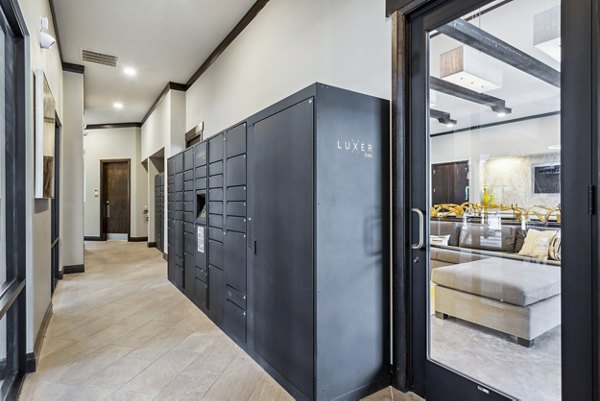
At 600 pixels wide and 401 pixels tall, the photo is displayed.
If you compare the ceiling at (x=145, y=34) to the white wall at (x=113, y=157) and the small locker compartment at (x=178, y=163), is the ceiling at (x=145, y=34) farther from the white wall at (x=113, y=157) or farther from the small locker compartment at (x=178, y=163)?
the white wall at (x=113, y=157)

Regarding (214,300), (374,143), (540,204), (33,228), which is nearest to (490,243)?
(540,204)

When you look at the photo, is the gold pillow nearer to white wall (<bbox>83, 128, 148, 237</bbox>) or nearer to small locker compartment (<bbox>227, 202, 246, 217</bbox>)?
small locker compartment (<bbox>227, 202, 246, 217</bbox>)

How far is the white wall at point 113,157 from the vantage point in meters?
9.23

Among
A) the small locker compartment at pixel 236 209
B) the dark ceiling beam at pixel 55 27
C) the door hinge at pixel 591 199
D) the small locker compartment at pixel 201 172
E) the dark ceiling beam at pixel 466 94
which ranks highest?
the dark ceiling beam at pixel 55 27

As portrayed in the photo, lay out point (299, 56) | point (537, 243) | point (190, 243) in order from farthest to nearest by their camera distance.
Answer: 1. point (190, 243)
2. point (299, 56)
3. point (537, 243)

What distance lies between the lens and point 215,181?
10.2 feet

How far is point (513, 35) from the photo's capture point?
1.72 metres

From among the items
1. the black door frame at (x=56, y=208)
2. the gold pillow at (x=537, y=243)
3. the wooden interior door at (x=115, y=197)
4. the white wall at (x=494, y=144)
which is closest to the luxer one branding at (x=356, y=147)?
the white wall at (x=494, y=144)

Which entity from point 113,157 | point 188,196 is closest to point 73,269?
point 188,196

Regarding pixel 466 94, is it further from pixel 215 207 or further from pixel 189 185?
pixel 189 185

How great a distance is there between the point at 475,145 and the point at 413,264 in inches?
30.6

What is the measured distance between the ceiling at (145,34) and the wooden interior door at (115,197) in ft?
11.3

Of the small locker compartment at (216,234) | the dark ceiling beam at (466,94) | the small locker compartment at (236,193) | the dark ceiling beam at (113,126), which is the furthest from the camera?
the dark ceiling beam at (113,126)

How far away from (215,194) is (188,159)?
1010 millimetres
